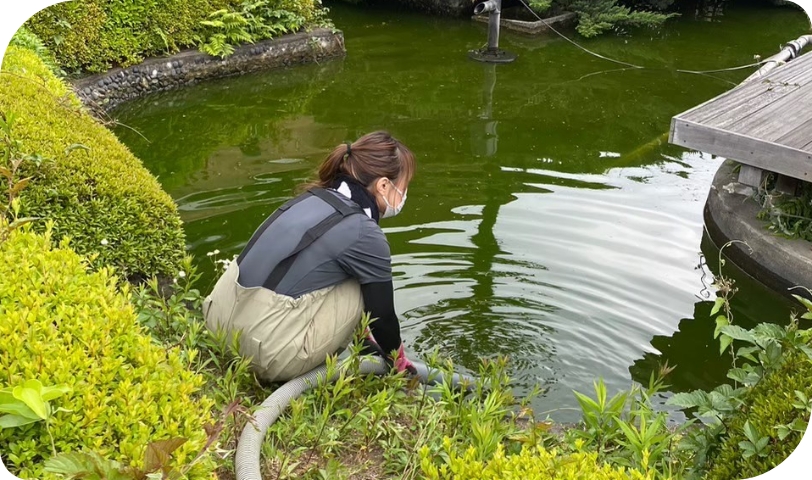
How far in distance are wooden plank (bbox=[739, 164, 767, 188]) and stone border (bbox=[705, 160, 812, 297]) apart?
1.18 ft

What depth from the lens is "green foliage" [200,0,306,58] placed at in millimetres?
10805

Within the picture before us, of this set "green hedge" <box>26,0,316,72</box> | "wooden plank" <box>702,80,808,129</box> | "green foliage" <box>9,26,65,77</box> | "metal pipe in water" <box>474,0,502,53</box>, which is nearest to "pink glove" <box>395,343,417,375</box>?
"wooden plank" <box>702,80,808,129</box>

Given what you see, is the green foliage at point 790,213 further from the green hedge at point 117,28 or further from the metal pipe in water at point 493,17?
the green hedge at point 117,28

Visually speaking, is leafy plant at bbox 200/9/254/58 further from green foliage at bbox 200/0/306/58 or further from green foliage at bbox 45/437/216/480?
green foliage at bbox 45/437/216/480

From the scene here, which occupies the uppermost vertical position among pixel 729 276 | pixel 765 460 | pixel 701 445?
pixel 765 460

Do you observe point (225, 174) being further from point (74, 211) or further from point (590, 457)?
point (590, 457)

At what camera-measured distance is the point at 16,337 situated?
2412 millimetres

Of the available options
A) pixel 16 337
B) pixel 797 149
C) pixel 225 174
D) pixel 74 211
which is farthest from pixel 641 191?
pixel 16 337

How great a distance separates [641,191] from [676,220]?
0.68m

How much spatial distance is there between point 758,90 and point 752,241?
160 centimetres

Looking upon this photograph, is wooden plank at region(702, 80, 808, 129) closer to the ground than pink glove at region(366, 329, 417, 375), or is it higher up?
higher up

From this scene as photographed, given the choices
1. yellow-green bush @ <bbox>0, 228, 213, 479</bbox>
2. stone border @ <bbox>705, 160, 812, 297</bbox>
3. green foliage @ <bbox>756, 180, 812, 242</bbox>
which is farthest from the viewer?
green foliage @ <bbox>756, 180, 812, 242</bbox>

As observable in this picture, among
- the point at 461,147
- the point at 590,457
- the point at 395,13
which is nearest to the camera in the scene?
the point at 590,457

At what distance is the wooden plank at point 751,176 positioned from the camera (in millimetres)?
6211
